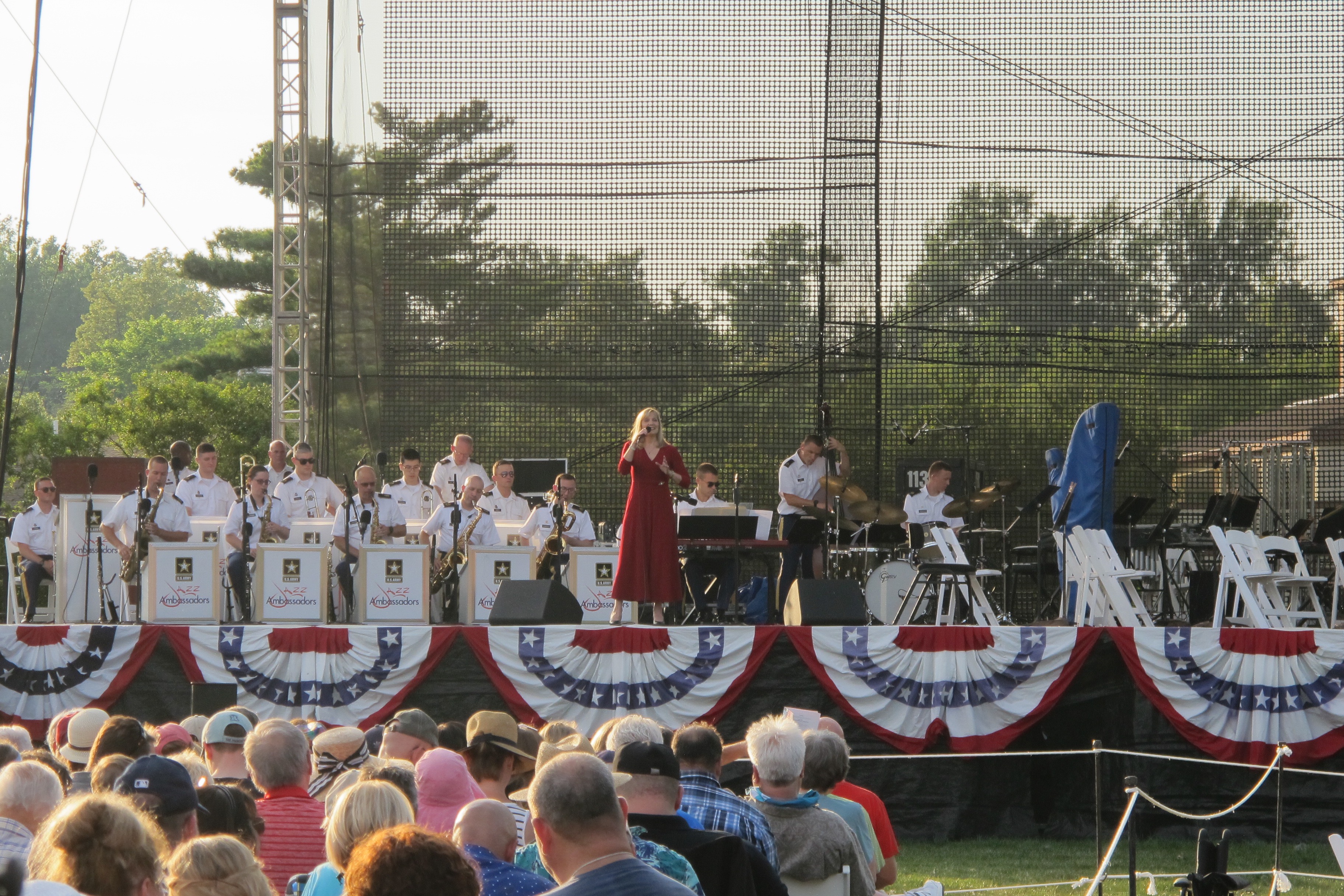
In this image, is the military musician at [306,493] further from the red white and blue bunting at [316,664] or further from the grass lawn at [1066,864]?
the grass lawn at [1066,864]

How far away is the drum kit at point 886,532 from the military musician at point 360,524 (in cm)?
333

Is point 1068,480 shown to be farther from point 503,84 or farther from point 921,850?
point 503,84

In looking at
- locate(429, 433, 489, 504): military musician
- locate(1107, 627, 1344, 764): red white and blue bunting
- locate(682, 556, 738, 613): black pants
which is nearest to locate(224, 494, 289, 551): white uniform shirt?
locate(429, 433, 489, 504): military musician

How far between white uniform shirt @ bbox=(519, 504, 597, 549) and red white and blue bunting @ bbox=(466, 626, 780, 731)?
2226mm

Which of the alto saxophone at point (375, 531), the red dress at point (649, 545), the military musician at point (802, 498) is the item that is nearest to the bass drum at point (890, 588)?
the military musician at point (802, 498)

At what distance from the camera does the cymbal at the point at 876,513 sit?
11867 mm

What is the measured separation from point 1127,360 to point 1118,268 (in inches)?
36.2

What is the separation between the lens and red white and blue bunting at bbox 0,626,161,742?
31.5 feet

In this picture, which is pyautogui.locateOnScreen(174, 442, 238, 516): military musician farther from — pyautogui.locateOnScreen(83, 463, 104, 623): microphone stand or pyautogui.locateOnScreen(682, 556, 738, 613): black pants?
pyautogui.locateOnScreen(682, 556, 738, 613): black pants

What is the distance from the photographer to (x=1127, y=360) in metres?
15.0

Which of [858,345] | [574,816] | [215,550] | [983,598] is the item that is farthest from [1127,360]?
[574,816]

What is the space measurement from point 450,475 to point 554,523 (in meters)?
1.44

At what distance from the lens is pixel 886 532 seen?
39.3 ft

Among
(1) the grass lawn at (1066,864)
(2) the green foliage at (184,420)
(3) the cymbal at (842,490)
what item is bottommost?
(1) the grass lawn at (1066,864)
